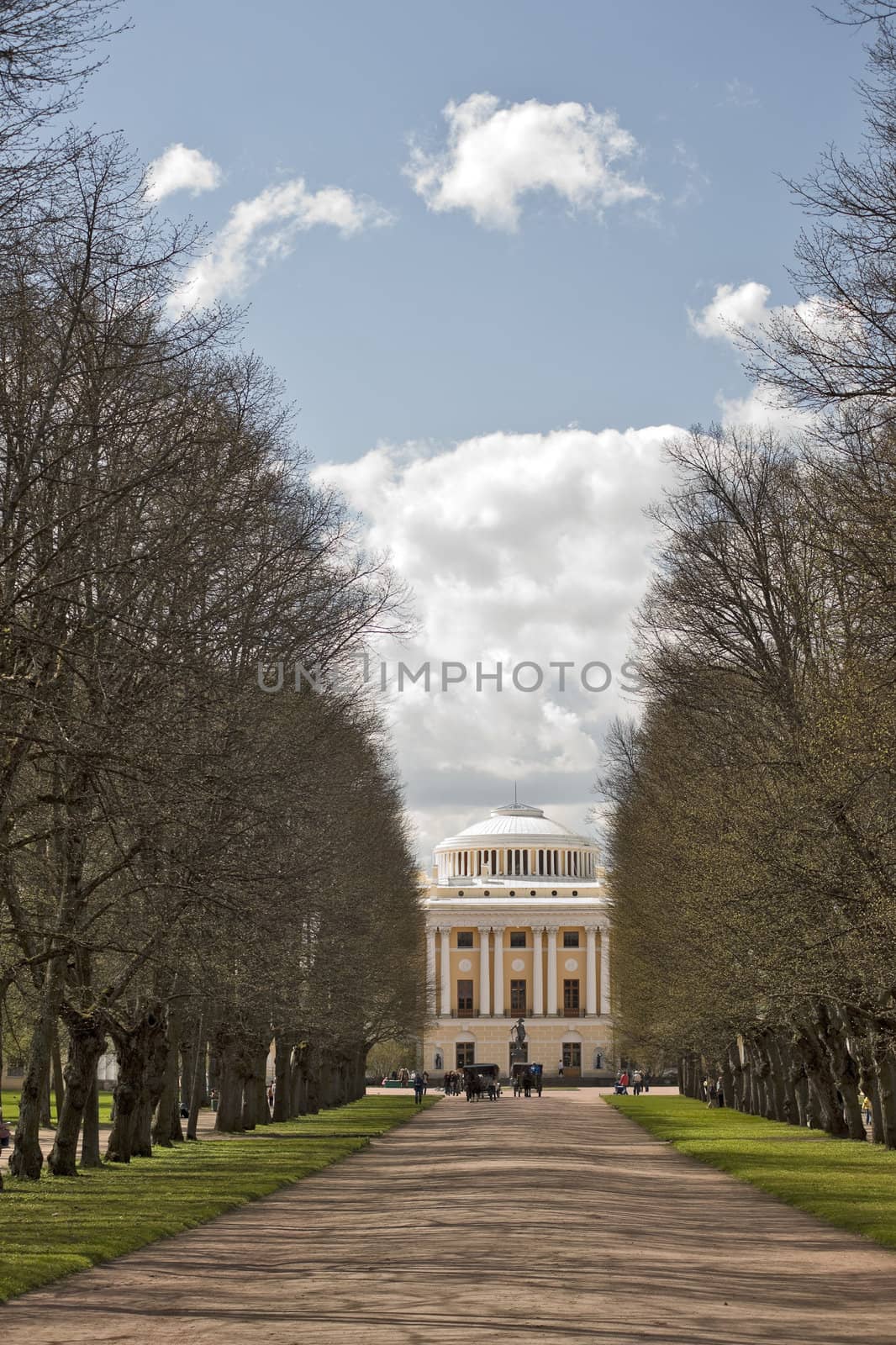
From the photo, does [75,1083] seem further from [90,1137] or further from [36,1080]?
[36,1080]

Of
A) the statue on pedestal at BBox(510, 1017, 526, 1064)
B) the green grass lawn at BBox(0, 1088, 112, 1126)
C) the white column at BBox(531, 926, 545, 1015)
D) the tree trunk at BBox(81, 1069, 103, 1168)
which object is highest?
the white column at BBox(531, 926, 545, 1015)

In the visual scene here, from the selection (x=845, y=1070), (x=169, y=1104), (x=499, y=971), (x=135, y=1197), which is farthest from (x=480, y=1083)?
(x=499, y=971)

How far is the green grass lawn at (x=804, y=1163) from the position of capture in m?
24.8

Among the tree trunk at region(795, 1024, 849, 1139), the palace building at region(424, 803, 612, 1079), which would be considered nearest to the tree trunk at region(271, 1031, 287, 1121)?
the tree trunk at region(795, 1024, 849, 1139)

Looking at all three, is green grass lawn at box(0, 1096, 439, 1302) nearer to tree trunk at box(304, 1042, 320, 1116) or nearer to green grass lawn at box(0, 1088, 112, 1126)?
tree trunk at box(304, 1042, 320, 1116)

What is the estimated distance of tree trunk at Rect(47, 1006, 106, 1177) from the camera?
102 feet

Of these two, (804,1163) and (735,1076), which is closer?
(804,1163)

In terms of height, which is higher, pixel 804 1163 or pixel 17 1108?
pixel 804 1163

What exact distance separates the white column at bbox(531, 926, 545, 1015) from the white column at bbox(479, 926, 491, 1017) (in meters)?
4.27

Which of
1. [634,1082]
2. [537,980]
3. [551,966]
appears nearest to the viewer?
[634,1082]

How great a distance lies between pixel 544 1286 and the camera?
53.7 ft

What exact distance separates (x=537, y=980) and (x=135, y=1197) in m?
140

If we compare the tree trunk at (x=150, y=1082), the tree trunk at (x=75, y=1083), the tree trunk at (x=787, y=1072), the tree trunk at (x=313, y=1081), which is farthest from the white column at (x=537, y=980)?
the tree trunk at (x=75, y=1083)

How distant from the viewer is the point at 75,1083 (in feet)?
104
